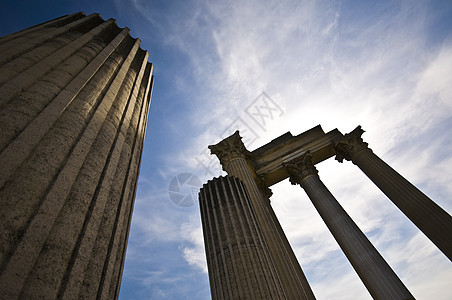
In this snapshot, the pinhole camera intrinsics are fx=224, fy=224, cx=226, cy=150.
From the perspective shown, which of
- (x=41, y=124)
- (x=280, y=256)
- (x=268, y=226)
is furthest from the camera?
(x=268, y=226)

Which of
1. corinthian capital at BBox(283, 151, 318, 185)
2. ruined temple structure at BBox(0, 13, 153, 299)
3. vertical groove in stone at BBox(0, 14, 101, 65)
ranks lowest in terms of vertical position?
ruined temple structure at BBox(0, 13, 153, 299)

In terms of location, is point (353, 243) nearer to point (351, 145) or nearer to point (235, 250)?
point (351, 145)

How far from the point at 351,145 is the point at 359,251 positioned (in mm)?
8960

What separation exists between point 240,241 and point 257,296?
1.83m

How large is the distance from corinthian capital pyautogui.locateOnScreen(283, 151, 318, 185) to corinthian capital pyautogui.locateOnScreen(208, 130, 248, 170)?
4336mm

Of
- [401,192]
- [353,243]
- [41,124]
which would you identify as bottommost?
[41,124]

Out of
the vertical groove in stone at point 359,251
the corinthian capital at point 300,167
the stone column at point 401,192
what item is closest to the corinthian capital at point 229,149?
the corinthian capital at point 300,167

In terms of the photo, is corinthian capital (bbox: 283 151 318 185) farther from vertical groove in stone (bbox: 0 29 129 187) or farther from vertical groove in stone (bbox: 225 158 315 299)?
vertical groove in stone (bbox: 0 29 129 187)

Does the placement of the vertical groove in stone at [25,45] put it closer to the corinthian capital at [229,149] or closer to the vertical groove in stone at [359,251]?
the corinthian capital at [229,149]

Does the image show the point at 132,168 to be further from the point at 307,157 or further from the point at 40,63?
the point at 307,157

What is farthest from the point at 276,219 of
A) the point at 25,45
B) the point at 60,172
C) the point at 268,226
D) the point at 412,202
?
the point at 25,45

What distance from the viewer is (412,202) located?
13.8 meters

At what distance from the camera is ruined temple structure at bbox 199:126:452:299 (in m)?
7.54

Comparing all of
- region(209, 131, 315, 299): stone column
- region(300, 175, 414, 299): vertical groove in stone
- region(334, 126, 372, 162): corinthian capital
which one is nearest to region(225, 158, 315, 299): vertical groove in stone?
region(209, 131, 315, 299): stone column
